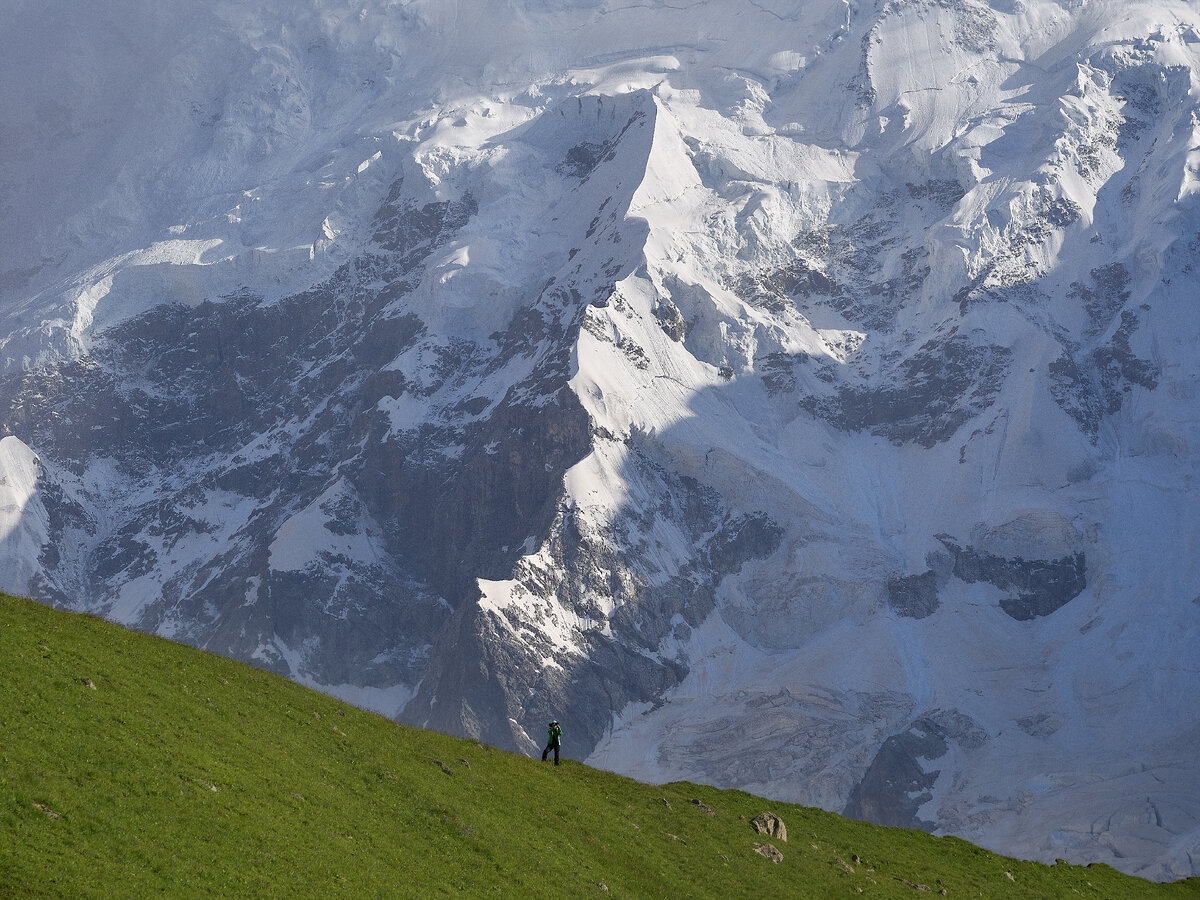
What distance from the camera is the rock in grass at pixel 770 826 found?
8288 cm

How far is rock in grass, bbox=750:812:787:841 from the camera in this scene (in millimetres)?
82875

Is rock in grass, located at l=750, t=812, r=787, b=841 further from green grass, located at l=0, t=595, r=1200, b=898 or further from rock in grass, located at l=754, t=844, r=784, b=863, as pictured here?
rock in grass, located at l=754, t=844, r=784, b=863

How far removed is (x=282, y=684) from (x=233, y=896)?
2705 cm

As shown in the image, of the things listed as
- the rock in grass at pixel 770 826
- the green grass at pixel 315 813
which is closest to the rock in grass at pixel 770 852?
the green grass at pixel 315 813

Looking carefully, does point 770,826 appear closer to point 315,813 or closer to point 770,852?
point 770,852

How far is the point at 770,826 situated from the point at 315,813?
Answer: 99.2ft

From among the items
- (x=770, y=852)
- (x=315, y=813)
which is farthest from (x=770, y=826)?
(x=315, y=813)

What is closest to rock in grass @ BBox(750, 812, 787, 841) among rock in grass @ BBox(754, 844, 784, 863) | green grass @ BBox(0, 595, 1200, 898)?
green grass @ BBox(0, 595, 1200, 898)

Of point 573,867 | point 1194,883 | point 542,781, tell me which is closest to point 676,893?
point 573,867

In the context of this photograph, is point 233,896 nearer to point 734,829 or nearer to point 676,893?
point 676,893

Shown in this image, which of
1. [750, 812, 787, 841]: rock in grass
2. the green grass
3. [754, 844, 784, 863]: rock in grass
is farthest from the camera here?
[750, 812, 787, 841]: rock in grass

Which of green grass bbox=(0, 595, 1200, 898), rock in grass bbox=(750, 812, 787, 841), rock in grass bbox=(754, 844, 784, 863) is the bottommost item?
rock in grass bbox=(750, 812, 787, 841)

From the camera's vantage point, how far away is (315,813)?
205ft

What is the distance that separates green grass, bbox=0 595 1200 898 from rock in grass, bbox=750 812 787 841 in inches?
32.8
